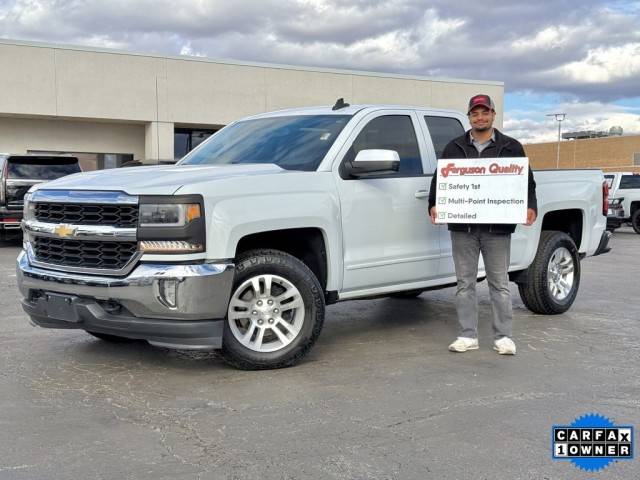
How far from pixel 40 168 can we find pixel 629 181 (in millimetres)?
17000

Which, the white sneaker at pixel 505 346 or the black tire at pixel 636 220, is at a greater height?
the white sneaker at pixel 505 346

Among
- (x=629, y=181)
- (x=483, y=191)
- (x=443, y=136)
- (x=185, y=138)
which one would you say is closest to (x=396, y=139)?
(x=443, y=136)

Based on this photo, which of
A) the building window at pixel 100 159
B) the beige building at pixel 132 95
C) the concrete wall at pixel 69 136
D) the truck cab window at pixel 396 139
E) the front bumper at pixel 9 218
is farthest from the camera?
the building window at pixel 100 159

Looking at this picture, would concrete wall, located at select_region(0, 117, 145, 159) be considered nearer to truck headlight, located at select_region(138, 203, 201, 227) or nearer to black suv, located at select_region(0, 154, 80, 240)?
Result: black suv, located at select_region(0, 154, 80, 240)

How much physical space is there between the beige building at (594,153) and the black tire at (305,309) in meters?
59.7

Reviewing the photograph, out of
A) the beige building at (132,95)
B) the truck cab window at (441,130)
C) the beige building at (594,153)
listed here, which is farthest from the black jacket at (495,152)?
the beige building at (594,153)

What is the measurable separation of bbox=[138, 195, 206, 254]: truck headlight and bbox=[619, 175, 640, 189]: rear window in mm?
20571

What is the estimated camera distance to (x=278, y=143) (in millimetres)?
6211

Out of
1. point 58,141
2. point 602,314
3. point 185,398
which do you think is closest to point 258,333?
point 185,398

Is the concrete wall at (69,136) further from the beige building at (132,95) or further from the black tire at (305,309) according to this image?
the black tire at (305,309)

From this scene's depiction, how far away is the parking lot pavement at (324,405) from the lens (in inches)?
147

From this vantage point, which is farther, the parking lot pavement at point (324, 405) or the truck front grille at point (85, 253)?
the truck front grille at point (85, 253)

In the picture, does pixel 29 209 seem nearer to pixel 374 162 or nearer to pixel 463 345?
pixel 374 162

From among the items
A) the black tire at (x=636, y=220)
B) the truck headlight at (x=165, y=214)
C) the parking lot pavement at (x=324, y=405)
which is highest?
the truck headlight at (x=165, y=214)
